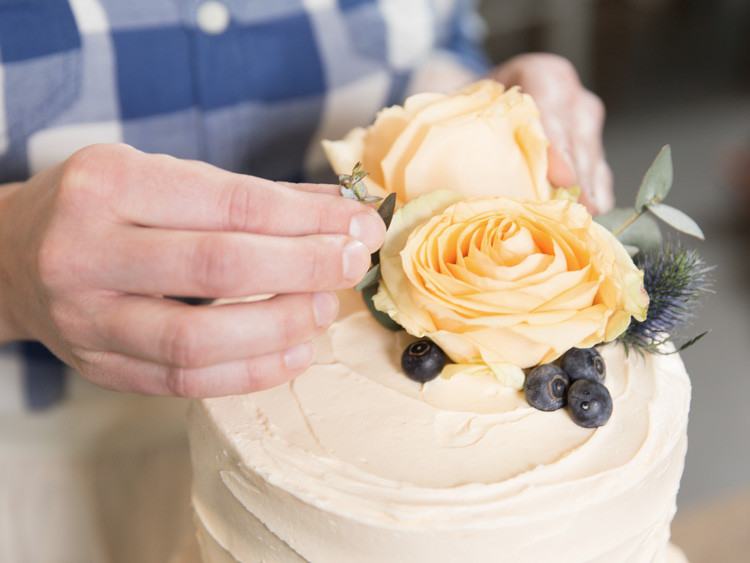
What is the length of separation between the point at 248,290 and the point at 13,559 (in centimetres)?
69

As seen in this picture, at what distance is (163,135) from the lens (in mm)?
928

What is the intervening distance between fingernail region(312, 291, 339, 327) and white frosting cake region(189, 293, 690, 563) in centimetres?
9

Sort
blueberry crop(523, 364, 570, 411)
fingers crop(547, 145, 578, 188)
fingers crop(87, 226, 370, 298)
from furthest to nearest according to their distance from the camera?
fingers crop(547, 145, 578, 188)
blueberry crop(523, 364, 570, 411)
fingers crop(87, 226, 370, 298)

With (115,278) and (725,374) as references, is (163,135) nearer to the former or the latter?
(115,278)

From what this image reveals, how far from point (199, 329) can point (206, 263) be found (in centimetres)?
5

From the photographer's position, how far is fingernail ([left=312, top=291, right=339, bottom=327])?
56 cm

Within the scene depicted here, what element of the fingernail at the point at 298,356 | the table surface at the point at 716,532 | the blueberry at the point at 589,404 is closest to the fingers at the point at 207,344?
the fingernail at the point at 298,356

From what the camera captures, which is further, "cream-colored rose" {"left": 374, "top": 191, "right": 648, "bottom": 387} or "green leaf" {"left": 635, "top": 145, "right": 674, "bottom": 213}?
"green leaf" {"left": 635, "top": 145, "right": 674, "bottom": 213}

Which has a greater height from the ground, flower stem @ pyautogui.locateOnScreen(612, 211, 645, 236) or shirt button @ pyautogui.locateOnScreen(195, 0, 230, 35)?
shirt button @ pyautogui.locateOnScreen(195, 0, 230, 35)

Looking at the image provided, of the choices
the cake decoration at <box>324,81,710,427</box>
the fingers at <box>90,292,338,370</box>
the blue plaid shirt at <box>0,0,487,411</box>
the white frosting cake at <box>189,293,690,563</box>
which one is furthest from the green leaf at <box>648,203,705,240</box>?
the blue plaid shirt at <box>0,0,487,411</box>

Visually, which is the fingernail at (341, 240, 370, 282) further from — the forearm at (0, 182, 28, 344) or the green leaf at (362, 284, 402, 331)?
the forearm at (0, 182, 28, 344)

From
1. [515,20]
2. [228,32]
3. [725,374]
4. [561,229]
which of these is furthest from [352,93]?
[515,20]

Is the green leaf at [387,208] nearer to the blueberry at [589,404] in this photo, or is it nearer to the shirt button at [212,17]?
the blueberry at [589,404]

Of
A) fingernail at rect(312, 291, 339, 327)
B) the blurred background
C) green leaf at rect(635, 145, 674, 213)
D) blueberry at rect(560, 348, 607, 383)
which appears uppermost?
green leaf at rect(635, 145, 674, 213)
